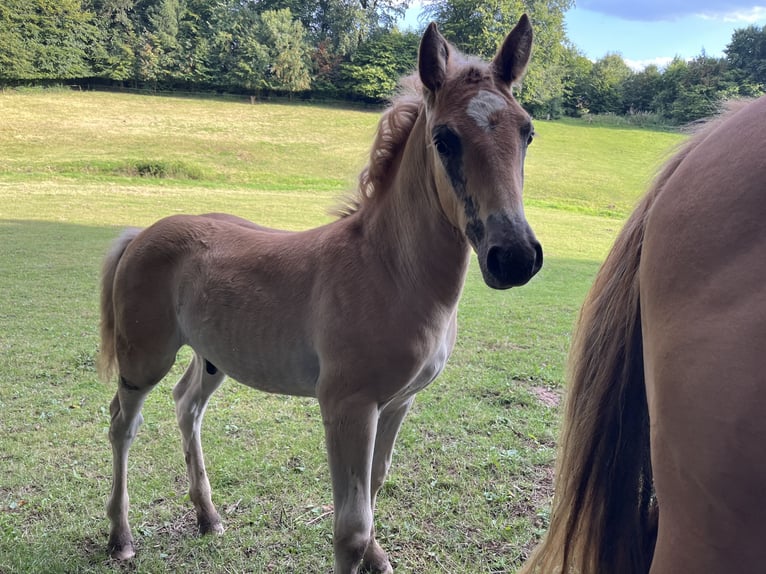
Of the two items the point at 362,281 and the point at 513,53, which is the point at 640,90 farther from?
the point at 362,281

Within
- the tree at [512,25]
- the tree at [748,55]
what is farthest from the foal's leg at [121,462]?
the tree at [512,25]

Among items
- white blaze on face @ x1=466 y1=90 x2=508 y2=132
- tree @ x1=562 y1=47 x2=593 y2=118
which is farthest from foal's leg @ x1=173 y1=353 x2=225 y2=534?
tree @ x1=562 y1=47 x2=593 y2=118

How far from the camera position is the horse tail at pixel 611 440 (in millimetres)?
1049

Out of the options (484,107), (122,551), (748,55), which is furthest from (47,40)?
(484,107)

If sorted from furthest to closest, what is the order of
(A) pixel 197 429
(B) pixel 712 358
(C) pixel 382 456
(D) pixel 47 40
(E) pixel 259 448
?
1. (D) pixel 47 40
2. (E) pixel 259 448
3. (A) pixel 197 429
4. (C) pixel 382 456
5. (B) pixel 712 358

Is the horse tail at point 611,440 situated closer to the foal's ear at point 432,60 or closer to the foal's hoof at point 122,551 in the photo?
the foal's ear at point 432,60

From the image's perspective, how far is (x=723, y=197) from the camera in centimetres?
75

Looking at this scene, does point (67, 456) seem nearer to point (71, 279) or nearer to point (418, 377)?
point (418, 377)

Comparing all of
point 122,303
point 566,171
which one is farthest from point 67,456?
point 566,171

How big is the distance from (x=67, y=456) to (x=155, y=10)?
124ft

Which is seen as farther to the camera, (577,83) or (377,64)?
(377,64)

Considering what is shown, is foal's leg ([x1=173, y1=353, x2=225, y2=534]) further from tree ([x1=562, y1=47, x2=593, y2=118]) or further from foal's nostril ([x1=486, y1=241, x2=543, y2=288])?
tree ([x1=562, y1=47, x2=593, y2=118])

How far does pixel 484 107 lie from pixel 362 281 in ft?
2.21

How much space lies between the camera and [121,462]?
2270 mm
